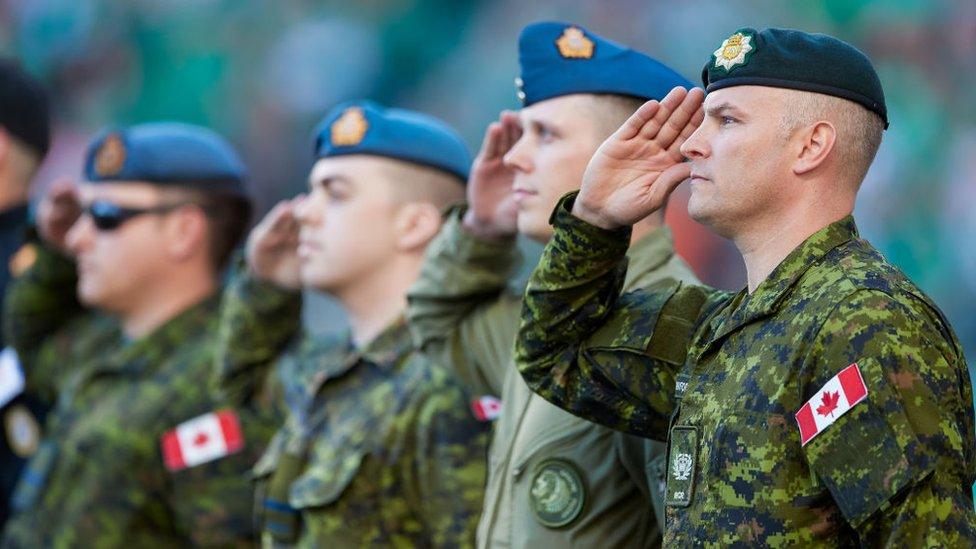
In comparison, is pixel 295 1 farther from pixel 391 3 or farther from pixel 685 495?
pixel 685 495

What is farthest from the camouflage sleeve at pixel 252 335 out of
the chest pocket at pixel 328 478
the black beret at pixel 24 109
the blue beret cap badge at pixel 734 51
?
the blue beret cap badge at pixel 734 51

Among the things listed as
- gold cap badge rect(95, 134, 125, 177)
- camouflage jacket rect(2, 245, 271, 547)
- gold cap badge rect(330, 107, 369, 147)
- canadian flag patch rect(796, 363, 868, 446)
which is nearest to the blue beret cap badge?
canadian flag patch rect(796, 363, 868, 446)

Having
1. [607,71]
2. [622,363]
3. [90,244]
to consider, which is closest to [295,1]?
[90,244]

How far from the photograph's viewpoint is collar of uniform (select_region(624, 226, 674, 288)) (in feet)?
11.5

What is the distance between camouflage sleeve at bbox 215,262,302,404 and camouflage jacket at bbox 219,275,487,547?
0.46 metres

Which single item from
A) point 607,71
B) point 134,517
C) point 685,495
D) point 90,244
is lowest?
point 134,517

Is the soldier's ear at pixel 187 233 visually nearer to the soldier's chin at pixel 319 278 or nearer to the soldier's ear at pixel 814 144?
the soldier's chin at pixel 319 278

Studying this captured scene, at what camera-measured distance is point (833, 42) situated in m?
2.61

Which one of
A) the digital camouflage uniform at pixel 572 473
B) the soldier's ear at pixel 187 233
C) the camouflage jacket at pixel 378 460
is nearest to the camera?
the digital camouflage uniform at pixel 572 473

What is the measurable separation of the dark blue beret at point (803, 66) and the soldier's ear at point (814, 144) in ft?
0.20

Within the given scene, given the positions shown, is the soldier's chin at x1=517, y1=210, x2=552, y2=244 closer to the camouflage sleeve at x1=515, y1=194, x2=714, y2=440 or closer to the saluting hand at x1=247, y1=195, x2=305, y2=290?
the camouflage sleeve at x1=515, y1=194, x2=714, y2=440

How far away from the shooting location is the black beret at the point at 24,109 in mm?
6195

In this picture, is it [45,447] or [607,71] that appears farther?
[45,447]

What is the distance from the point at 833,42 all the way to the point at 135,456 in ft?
10.4
